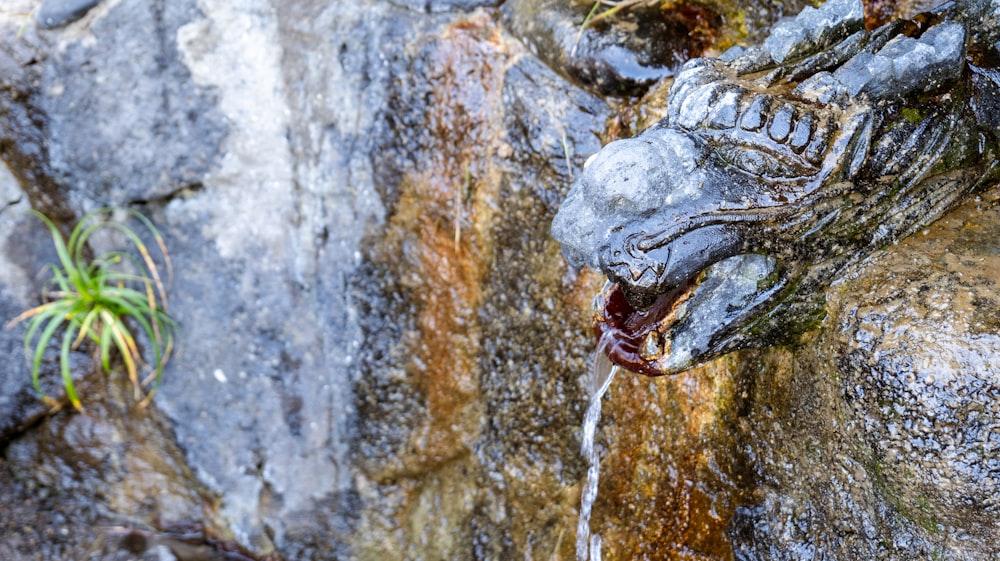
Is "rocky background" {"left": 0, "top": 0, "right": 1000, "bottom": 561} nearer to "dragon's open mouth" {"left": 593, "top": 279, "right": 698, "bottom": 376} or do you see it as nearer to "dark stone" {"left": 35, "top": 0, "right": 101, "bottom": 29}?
"dark stone" {"left": 35, "top": 0, "right": 101, "bottom": 29}

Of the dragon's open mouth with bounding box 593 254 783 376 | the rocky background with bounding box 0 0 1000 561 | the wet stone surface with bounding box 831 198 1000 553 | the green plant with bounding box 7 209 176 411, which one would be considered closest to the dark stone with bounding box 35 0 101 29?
the rocky background with bounding box 0 0 1000 561

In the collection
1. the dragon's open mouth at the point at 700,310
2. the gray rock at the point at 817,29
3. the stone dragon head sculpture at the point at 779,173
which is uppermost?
the gray rock at the point at 817,29

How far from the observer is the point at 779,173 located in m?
1.54

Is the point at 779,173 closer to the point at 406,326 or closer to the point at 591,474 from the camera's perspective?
the point at 591,474

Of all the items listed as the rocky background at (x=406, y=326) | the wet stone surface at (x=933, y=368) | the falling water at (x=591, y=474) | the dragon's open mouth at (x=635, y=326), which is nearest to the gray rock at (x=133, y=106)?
the rocky background at (x=406, y=326)

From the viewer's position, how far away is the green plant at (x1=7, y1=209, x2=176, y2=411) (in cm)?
327

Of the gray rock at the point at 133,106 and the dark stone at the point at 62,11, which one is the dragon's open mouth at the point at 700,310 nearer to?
the gray rock at the point at 133,106

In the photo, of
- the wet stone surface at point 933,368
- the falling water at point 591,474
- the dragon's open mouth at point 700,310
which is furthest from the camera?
the falling water at point 591,474

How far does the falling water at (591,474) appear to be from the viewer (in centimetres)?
229

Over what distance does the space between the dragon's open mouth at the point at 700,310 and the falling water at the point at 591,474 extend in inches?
22.6

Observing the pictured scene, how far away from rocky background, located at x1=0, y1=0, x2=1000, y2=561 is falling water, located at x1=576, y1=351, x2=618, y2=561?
0.07 m

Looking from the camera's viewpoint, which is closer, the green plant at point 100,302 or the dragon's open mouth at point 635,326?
the dragon's open mouth at point 635,326

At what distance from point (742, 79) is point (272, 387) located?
2.47 m

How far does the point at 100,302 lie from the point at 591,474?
2.35 m
